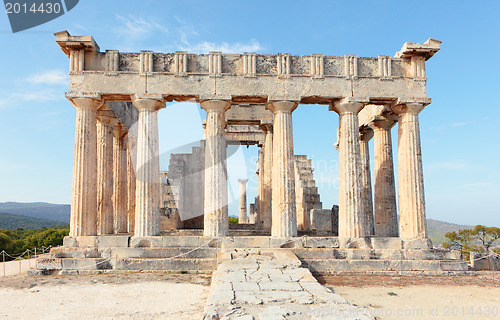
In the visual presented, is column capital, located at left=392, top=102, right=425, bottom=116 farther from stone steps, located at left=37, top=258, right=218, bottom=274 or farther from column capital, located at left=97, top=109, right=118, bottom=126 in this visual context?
column capital, located at left=97, top=109, right=118, bottom=126

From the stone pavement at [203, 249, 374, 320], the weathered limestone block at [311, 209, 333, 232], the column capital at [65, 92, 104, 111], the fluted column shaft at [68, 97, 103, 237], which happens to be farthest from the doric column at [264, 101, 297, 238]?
the weathered limestone block at [311, 209, 333, 232]

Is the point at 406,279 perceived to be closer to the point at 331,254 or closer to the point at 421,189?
the point at 331,254

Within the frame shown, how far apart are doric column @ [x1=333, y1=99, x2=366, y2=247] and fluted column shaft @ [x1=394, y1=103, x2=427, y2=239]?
198 centimetres

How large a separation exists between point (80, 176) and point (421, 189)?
14512 millimetres

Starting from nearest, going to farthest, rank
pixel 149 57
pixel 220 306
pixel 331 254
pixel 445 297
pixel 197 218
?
pixel 220 306, pixel 445 297, pixel 331 254, pixel 149 57, pixel 197 218

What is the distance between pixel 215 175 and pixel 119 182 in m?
7.16

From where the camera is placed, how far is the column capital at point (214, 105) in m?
17.8

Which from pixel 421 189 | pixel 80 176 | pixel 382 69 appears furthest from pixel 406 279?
pixel 80 176

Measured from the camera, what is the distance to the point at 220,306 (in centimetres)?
840

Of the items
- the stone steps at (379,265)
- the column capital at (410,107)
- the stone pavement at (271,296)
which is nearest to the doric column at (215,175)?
the stone pavement at (271,296)

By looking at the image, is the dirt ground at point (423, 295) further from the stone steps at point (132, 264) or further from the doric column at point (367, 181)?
the doric column at point (367, 181)

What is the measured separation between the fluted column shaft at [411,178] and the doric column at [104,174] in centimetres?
1348

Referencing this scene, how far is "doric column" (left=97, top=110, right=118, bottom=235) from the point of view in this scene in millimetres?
19578

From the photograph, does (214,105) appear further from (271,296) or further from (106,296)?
(271,296)
